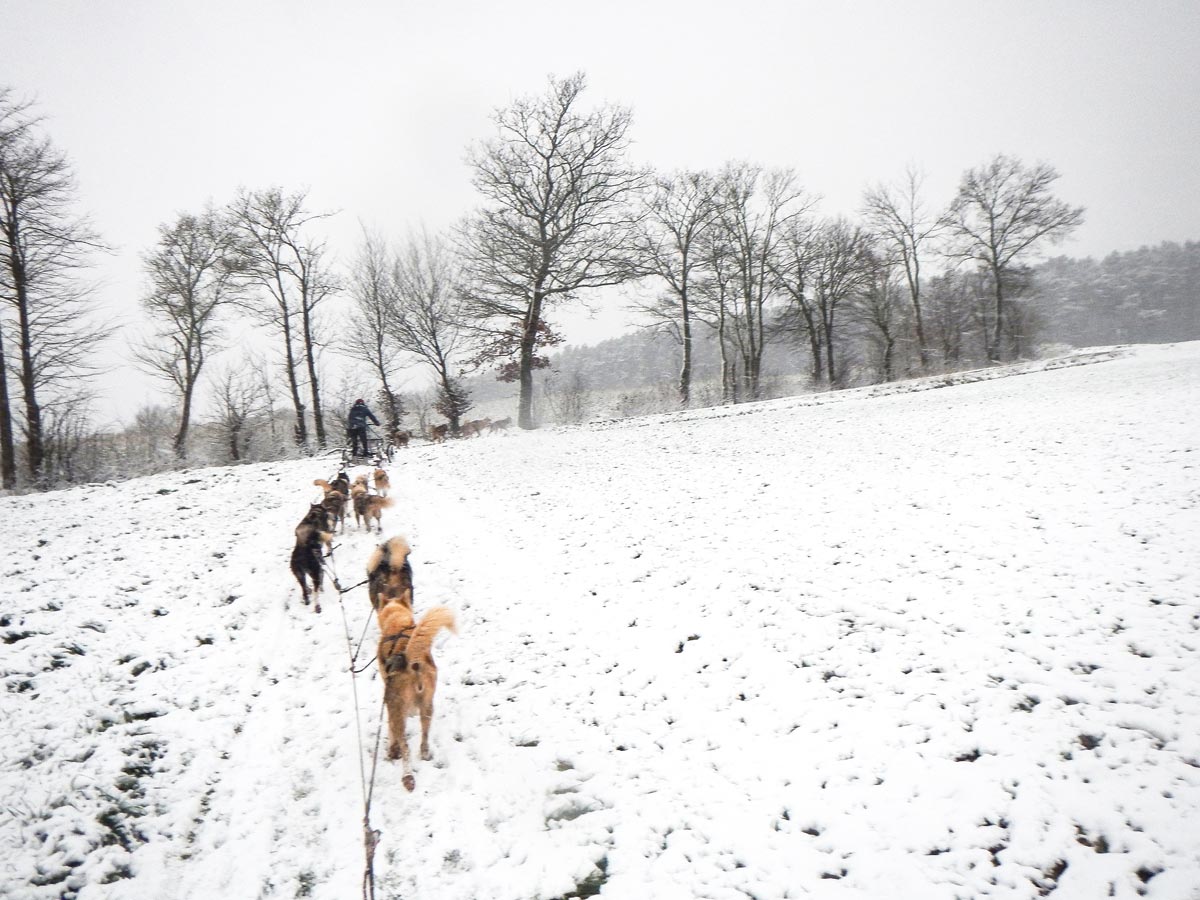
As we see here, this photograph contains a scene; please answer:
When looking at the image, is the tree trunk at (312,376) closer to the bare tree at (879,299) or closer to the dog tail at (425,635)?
the dog tail at (425,635)

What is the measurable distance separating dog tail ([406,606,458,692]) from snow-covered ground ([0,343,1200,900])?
928 mm

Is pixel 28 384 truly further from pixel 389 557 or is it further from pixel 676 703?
pixel 676 703

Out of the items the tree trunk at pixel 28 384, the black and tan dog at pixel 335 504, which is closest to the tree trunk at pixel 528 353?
the black and tan dog at pixel 335 504

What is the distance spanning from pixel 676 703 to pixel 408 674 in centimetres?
254

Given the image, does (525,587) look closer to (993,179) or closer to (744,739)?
(744,739)

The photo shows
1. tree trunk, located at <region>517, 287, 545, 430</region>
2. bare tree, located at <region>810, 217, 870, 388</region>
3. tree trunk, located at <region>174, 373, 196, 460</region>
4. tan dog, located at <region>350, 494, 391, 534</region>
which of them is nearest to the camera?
tan dog, located at <region>350, 494, 391, 534</region>

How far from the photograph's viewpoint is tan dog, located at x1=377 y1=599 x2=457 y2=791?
12.5 ft

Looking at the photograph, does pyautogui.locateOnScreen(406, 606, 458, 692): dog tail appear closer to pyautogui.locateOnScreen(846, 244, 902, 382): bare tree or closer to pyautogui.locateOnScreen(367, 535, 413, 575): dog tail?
pyautogui.locateOnScreen(367, 535, 413, 575): dog tail

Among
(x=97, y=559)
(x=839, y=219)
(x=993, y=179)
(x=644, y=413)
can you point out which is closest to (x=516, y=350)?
(x=644, y=413)

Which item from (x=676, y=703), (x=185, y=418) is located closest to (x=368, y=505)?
(x=676, y=703)

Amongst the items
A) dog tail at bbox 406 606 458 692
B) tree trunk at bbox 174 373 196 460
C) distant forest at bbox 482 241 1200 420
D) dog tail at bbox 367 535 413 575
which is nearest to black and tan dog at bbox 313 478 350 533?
dog tail at bbox 367 535 413 575

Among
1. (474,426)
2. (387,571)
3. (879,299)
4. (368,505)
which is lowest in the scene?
(387,571)

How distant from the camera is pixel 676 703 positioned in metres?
4.61

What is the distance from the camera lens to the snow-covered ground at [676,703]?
10.1 ft
